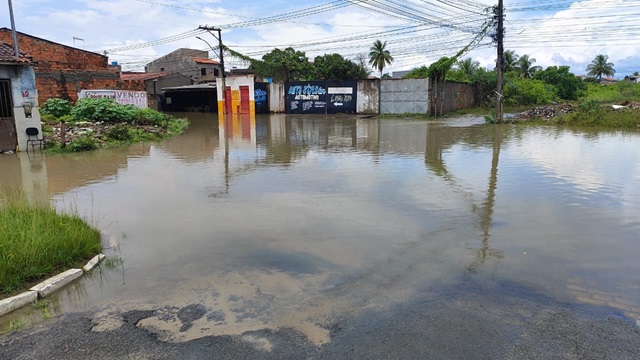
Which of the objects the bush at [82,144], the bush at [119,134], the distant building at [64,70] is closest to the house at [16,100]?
the bush at [82,144]

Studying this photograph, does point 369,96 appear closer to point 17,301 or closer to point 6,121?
point 6,121

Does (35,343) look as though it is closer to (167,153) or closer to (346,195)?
(346,195)

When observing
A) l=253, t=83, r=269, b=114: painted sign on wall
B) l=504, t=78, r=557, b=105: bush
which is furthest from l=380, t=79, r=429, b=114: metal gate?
l=504, t=78, r=557, b=105: bush

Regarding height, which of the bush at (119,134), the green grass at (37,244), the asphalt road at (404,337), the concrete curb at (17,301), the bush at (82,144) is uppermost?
the bush at (119,134)

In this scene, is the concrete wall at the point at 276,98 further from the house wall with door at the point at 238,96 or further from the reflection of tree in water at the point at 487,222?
the reflection of tree in water at the point at 487,222

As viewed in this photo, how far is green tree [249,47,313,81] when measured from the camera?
171 ft

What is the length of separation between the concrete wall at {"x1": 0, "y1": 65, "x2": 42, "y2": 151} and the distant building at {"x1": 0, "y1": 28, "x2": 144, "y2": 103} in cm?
1798

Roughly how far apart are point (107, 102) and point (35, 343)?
2013 cm

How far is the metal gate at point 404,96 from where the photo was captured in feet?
103

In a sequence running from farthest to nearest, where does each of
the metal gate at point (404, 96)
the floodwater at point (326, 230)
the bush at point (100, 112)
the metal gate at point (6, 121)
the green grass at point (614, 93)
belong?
the green grass at point (614, 93), the metal gate at point (404, 96), the bush at point (100, 112), the metal gate at point (6, 121), the floodwater at point (326, 230)

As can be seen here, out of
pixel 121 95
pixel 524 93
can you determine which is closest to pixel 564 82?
pixel 524 93

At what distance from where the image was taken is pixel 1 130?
46.2ft

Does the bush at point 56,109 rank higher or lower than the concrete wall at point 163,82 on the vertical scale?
lower

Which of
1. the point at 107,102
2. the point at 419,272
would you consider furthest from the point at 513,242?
the point at 107,102
